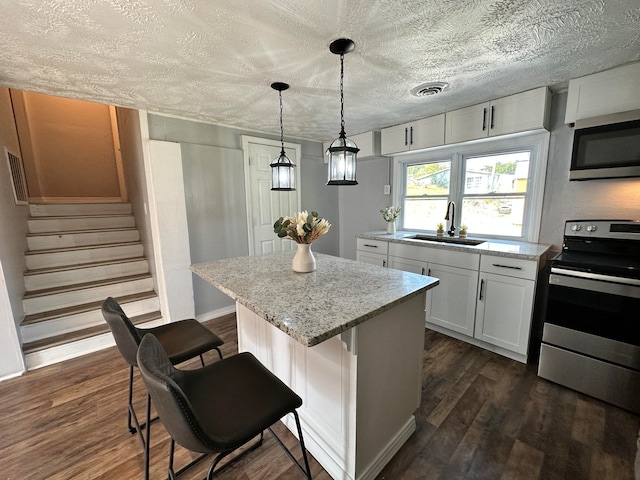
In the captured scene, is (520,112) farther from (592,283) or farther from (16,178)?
(16,178)

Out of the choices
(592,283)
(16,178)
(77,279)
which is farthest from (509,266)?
(16,178)

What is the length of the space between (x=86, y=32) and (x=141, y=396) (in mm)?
2305

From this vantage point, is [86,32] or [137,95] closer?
[86,32]

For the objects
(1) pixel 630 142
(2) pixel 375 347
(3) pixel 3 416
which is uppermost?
(1) pixel 630 142

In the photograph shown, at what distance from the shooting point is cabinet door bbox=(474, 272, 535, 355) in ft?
7.05

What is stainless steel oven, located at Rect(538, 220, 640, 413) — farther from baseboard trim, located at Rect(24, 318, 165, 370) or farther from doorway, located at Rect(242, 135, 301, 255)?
baseboard trim, located at Rect(24, 318, 165, 370)

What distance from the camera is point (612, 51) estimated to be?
1.65m

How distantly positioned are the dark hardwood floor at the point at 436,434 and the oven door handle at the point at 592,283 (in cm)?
A: 77

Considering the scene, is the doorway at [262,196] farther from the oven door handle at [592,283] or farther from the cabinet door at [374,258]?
the oven door handle at [592,283]

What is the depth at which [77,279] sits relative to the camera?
3.00m

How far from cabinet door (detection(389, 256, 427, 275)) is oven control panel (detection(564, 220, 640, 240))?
3.84 ft

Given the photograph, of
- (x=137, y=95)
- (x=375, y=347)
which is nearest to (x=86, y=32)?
(x=137, y=95)

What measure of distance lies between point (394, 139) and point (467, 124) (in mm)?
853

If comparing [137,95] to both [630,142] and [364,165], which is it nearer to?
[364,165]
